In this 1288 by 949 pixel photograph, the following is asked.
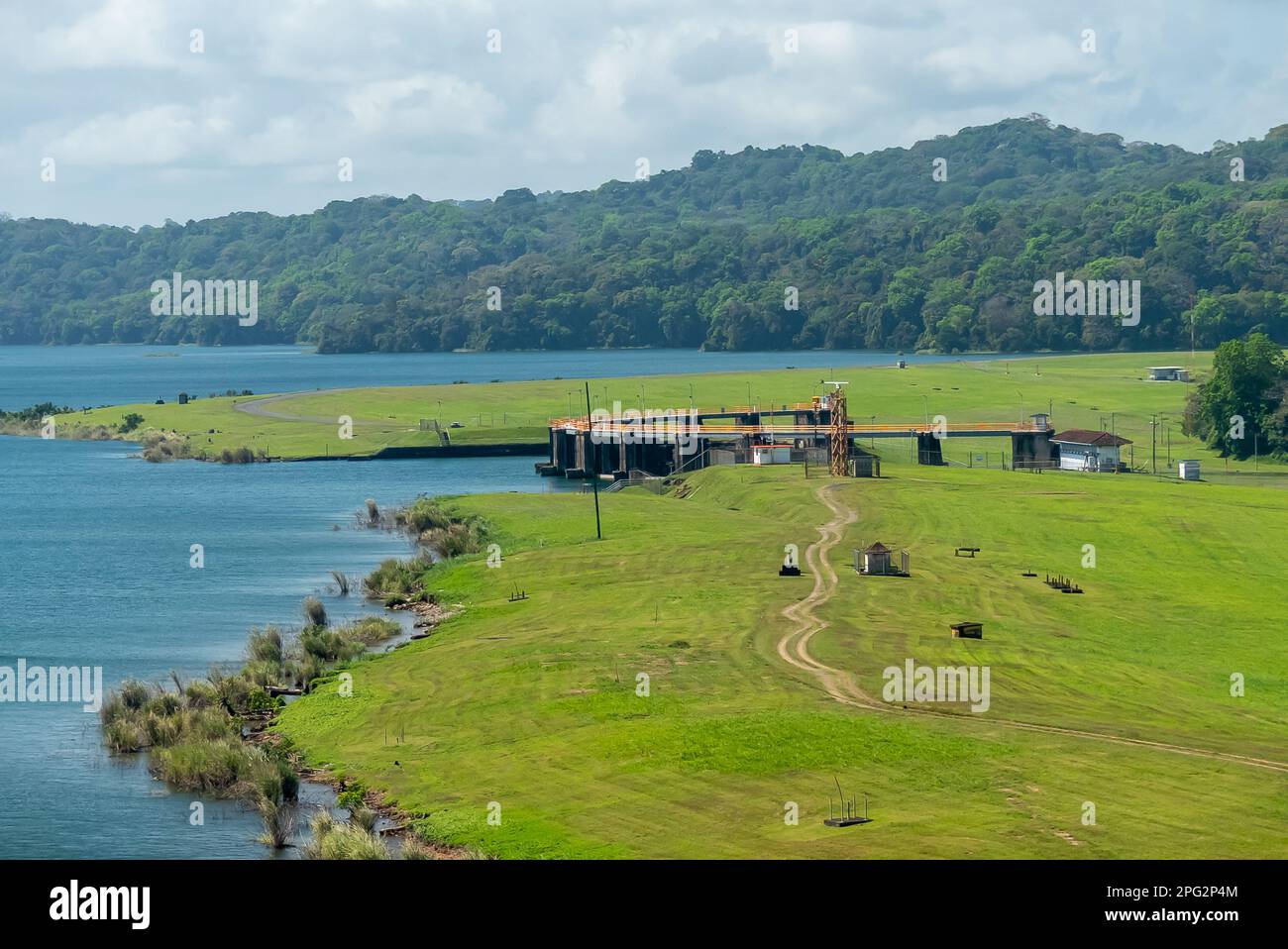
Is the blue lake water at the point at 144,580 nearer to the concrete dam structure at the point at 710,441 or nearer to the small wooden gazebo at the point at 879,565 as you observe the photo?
the concrete dam structure at the point at 710,441

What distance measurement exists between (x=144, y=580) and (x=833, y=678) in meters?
54.2

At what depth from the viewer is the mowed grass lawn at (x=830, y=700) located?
43.5 metres

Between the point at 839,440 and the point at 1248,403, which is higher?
the point at 1248,403

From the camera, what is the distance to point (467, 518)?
119562 millimetres

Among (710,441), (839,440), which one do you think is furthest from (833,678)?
(710,441)

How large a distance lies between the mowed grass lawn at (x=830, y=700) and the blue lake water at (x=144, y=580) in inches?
289

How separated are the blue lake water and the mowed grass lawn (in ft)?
24.1

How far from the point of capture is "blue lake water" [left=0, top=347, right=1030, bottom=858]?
5034cm

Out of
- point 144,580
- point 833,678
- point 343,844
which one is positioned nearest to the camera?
point 343,844

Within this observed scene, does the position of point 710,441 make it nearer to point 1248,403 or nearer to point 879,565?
point 1248,403

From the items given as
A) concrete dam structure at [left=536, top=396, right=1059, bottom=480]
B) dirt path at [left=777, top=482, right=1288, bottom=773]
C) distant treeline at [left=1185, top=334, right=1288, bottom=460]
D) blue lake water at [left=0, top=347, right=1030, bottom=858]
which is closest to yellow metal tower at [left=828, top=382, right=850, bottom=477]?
concrete dam structure at [left=536, top=396, right=1059, bottom=480]

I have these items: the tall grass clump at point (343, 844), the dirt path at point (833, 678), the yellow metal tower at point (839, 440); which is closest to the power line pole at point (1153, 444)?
the yellow metal tower at point (839, 440)

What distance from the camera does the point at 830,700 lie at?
5756 cm

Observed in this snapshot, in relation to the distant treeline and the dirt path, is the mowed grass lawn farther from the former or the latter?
the distant treeline
